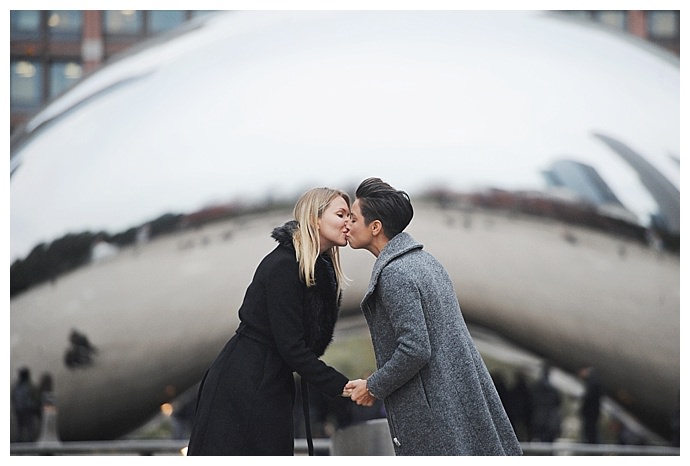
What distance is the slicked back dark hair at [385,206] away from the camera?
141 inches

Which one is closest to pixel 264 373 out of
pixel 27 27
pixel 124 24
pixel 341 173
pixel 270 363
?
pixel 270 363

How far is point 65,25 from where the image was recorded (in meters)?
9.90

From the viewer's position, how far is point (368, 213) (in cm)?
360

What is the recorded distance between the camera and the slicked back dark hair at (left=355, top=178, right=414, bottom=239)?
3.58 meters

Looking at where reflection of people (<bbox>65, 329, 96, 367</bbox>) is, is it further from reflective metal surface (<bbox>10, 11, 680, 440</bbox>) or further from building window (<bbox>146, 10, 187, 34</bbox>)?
building window (<bbox>146, 10, 187, 34</bbox>)

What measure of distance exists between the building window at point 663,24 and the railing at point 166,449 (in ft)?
10.1

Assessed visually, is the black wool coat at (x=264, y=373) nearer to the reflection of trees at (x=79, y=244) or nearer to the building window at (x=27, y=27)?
the reflection of trees at (x=79, y=244)

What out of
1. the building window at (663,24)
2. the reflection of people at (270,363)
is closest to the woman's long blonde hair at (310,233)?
the reflection of people at (270,363)

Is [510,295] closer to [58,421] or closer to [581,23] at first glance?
[581,23]

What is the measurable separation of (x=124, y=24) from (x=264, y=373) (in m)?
5.96

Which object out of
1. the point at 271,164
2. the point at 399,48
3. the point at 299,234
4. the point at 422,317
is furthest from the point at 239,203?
the point at 422,317

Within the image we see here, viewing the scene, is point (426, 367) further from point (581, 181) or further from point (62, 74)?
point (62, 74)

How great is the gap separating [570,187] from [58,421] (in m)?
3.45

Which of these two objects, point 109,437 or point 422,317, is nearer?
point 422,317
